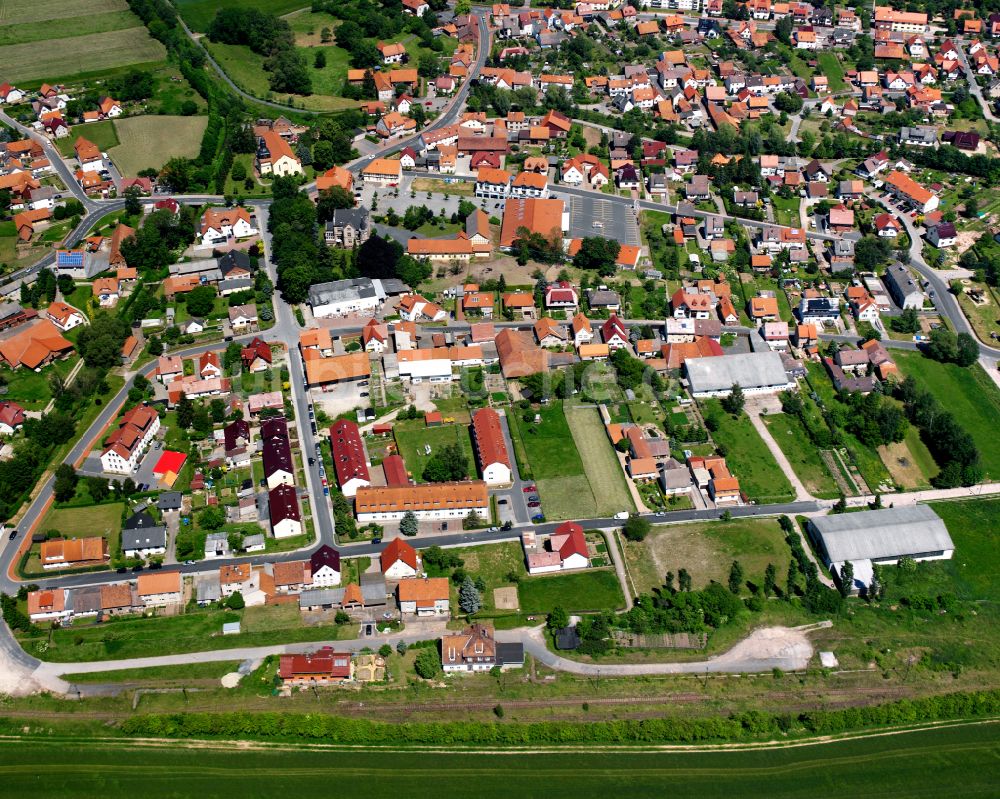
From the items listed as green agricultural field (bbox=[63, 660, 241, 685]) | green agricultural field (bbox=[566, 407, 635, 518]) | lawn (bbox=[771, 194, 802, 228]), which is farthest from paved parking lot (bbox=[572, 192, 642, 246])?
green agricultural field (bbox=[63, 660, 241, 685])

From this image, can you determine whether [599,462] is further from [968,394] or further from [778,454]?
[968,394]

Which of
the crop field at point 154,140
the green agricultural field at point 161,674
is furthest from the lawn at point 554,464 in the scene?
the crop field at point 154,140

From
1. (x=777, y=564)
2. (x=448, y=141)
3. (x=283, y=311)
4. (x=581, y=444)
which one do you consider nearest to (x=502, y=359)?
(x=581, y=444)

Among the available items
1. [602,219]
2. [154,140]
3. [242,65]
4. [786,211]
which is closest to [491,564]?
[602,219]


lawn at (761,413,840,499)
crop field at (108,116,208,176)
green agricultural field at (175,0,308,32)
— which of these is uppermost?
green agricultural field at (175,0,308,32)

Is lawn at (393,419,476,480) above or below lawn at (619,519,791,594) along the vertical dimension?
above

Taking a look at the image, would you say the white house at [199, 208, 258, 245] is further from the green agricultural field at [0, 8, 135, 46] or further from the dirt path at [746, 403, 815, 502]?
the green agricultural field at [0, 8, 135, 46]

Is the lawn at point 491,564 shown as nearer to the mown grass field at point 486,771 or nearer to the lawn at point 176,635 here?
the lawn at point 176,635
